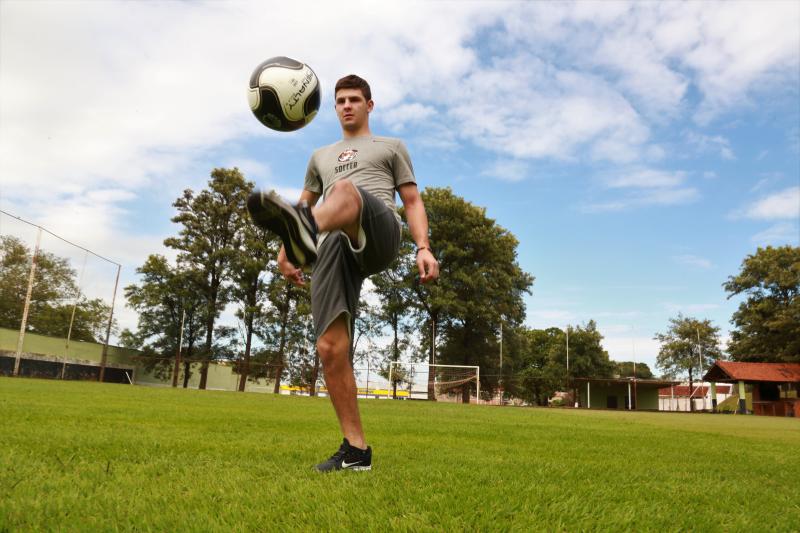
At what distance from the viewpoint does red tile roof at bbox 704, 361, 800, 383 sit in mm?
36094

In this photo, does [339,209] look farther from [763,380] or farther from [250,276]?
[763,380]

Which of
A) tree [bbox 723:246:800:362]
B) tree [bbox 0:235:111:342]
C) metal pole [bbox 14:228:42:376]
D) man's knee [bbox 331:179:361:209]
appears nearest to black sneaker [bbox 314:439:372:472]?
man's knee [bbox 331:179:361:209]

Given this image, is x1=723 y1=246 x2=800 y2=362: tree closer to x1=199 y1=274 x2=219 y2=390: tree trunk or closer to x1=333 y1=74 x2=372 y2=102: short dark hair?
x1=199 y1=274 x2=219 y2=390: tree trunk

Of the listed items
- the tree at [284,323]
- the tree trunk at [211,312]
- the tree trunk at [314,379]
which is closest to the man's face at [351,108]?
the tree trunk at [314,379]

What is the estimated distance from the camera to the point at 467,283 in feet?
120

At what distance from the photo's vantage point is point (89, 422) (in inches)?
187

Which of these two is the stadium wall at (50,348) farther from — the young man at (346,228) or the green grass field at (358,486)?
the young man at (346,228)

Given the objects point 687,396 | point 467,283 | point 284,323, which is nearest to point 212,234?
point 284,323

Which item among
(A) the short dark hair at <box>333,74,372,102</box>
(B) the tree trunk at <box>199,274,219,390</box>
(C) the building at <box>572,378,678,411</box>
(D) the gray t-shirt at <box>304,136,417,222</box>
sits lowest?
(C) the building at <box>572,378,678,411</box>

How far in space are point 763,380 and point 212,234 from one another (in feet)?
125

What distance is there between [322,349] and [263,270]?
116 feet

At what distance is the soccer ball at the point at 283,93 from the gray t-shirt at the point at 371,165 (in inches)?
16.7

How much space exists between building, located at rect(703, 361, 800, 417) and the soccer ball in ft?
129

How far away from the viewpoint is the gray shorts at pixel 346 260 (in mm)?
2846
